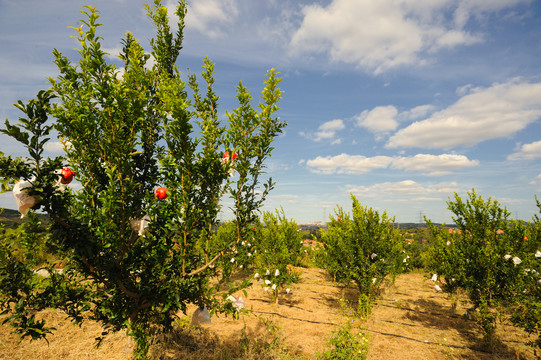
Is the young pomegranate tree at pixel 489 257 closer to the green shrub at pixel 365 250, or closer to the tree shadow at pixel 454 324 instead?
the tree shadow at pixel 454 324

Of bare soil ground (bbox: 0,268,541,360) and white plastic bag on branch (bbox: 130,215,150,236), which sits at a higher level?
white plastic bag on branch (bbox: 130,215,150,236)

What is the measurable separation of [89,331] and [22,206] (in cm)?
626

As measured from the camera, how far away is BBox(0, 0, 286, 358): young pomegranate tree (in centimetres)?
232

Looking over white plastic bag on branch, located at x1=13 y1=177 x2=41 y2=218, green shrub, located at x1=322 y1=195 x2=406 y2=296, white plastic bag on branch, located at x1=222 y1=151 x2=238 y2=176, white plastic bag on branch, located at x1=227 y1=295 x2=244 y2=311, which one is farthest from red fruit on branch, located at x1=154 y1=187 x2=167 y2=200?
green shrub, located at x1=322 y1=195 x2=406 y2=296

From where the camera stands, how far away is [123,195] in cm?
251

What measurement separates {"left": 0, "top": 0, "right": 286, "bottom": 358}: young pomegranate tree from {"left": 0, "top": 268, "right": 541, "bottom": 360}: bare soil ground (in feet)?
4.08

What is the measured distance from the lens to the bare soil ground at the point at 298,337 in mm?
5312

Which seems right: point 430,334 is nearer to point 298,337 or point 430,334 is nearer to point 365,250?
point 365,250

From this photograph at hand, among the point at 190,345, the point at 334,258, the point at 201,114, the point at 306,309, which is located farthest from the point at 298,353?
the point at 201,114

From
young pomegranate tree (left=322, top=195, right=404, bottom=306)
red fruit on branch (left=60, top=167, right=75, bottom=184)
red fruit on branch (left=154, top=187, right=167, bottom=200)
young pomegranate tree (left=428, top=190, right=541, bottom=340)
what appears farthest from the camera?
young pomegranate tree (left=322, top=195, right=404, bottom=306)

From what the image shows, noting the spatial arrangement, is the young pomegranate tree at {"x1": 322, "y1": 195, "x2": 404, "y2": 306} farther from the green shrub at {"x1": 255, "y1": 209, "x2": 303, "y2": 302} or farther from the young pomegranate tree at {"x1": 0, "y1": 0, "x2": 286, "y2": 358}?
the young pomegranate tree at {"x1": 0, "y1": 0, "x2": 286, "y2": 358}

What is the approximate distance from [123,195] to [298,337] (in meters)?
6.29

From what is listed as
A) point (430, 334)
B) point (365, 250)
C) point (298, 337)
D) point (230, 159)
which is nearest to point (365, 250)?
point (365, 250)

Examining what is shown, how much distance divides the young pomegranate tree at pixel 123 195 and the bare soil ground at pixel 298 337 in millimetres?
1243
